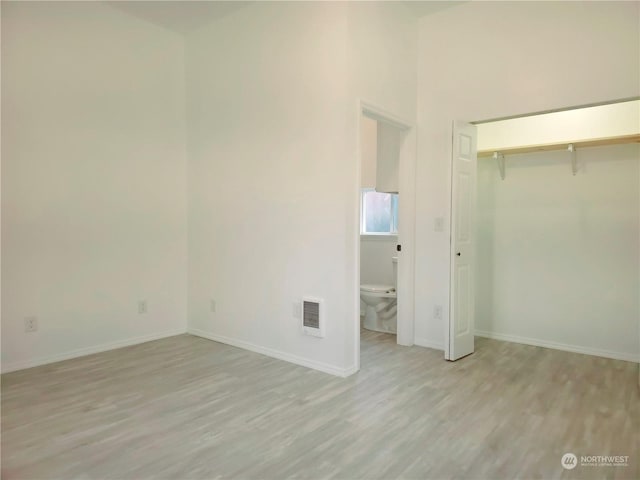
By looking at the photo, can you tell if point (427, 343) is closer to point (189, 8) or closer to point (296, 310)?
point (296, 310)

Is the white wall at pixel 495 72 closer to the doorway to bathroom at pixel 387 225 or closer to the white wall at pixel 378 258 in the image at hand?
the doorway to bathroom at pixel 387 225

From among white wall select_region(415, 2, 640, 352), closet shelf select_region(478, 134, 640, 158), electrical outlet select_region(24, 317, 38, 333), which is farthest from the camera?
closet shelf select_region(478, 134, 640, 158)

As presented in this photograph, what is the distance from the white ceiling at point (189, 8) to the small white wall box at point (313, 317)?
2.60m

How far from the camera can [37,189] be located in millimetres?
3266

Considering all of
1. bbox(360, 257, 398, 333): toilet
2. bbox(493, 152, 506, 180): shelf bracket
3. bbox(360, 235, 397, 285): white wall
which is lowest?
bbox(360, 257, 398, 333): toilet

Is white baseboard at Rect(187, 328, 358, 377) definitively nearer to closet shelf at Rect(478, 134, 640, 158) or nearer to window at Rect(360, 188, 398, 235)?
→ window at Rect(360, 188, 398, 235)

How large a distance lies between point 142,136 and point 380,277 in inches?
118

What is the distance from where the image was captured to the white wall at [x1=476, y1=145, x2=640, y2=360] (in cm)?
351

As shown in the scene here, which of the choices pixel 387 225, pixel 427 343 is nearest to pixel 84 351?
pixel 427 343

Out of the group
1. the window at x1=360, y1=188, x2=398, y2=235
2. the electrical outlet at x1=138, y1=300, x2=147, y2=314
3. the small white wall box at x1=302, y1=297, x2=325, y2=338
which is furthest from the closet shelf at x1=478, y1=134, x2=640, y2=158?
the electrical outlet at x1=138, y1=300, x2=147, y2=314

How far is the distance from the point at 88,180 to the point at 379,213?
319 cm

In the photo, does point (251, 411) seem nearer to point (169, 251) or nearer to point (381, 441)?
point (381, 441)

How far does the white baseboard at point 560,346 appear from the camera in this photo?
348 centimetres

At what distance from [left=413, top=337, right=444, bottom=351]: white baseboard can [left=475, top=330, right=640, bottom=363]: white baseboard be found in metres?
0.70
